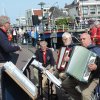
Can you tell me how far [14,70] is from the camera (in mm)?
7027

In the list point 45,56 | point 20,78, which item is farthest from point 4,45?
point 45,56

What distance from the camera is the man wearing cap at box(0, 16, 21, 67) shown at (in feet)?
26.2

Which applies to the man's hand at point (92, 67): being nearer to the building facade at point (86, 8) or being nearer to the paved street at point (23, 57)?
the paved street at point (23, 57)

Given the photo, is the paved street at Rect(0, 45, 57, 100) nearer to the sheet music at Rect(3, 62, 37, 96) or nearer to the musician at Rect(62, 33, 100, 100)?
the musician at Rect(62, 33, 100, 100)

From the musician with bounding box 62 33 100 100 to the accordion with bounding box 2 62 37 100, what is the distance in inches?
31.2

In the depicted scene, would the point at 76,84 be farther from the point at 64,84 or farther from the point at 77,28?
the point at 77,28

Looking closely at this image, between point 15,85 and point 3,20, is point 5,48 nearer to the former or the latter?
point 3,20

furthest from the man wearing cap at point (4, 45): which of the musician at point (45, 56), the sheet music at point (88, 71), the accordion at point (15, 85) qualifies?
the musician at point (45, 56)

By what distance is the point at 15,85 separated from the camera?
24.0ft

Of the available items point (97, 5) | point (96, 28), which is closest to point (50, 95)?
point (96, 28)

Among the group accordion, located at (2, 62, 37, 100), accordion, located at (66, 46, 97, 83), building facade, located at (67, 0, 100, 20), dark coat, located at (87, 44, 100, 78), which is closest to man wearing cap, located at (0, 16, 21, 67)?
accordion, located at (2, 62, 37, 100)

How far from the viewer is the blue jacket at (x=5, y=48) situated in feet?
26.2

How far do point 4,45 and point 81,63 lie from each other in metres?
1.59

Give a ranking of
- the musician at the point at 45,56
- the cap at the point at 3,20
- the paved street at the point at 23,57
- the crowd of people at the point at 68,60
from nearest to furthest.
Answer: the crowd of people at the point at 68,60 < the cap at the point at 3,20 < the musician at the point at 45,56 < the paved street at the point at 23,57
